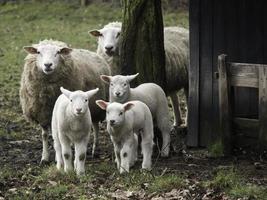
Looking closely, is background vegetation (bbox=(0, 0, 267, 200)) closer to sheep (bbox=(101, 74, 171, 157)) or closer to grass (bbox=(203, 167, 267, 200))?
grass (bbox=(203, 167, 267, 200))

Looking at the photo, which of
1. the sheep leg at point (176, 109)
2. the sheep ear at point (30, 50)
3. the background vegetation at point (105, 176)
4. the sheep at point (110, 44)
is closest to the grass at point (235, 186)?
the background vegetation at point (105, 176)

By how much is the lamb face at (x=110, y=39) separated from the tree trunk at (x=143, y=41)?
3.57 feet

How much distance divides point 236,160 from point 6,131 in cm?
456

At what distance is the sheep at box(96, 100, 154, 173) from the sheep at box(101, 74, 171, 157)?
443mm

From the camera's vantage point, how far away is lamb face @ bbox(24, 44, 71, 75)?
11.0m

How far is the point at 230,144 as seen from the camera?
1128cm

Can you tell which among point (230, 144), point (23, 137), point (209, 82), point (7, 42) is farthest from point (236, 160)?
point (7, 42)

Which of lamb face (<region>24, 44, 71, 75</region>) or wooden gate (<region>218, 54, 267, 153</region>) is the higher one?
lamb face (<region>24, 44, 71, 75</region>)

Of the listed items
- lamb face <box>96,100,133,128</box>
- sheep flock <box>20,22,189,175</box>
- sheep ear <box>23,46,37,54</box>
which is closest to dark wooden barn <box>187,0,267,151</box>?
sheep flock <box>20,22,189,175</box>

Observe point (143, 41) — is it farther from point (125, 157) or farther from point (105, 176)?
point (105, 176)

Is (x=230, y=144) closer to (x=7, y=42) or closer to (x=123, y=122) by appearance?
(x=123, y=122)

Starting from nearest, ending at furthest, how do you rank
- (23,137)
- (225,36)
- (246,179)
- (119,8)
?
1. (246,179)
2. (225,36)
3. (23,137)
4. (119,8)

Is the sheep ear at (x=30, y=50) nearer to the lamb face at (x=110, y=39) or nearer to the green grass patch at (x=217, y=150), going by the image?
the lamb face at (x=110, y=39)

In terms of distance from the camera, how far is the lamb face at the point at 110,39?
1296 cm
